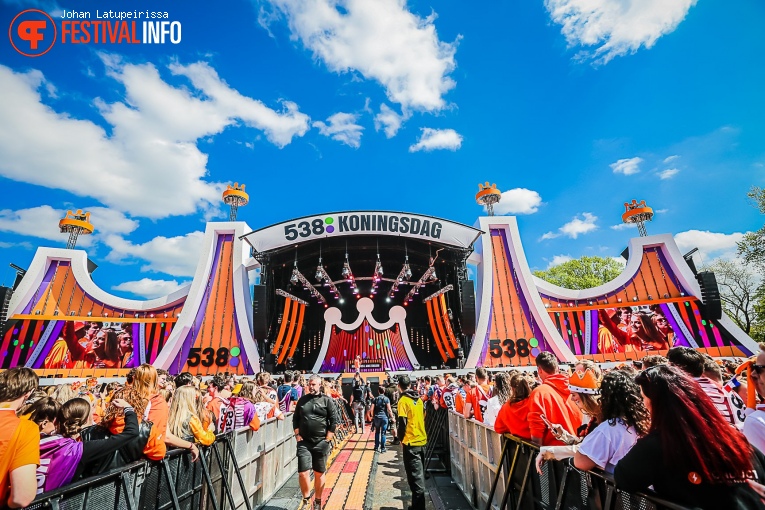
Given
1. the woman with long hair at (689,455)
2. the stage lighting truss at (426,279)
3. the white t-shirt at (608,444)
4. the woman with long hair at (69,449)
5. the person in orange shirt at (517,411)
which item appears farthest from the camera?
the stage lighting truss at (426,279)

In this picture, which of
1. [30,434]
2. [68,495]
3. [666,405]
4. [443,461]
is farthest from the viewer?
[443,461]

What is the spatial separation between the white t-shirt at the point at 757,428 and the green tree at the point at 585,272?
3853 cm

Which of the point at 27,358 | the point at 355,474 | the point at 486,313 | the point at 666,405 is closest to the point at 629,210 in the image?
the point at 486,313

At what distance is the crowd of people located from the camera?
135cm

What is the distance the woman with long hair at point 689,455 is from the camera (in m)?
1.27

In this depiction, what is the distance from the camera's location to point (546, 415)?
291cm

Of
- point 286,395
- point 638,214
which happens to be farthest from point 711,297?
point 286,395

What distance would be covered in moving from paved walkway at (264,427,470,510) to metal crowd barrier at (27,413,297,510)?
47 cm

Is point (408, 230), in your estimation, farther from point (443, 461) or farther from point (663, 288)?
point (663, 288)

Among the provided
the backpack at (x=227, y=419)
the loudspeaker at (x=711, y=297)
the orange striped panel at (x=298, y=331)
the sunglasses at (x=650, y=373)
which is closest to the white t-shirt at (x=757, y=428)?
the sunglasses at (x=650, y=373)

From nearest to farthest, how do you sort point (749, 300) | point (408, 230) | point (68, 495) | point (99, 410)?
point (68, 495) → point (99, 410) → point (408, 230) → point (749, 300)

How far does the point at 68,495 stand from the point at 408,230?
15.8 meters

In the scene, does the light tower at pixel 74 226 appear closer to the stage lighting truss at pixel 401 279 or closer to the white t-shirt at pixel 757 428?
the stage lighting truss at pixel 401 279

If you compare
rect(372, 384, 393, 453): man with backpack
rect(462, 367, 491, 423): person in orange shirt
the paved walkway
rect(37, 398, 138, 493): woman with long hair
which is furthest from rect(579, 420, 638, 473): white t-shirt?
rect(372, 384, 393, 453): man with backpack
